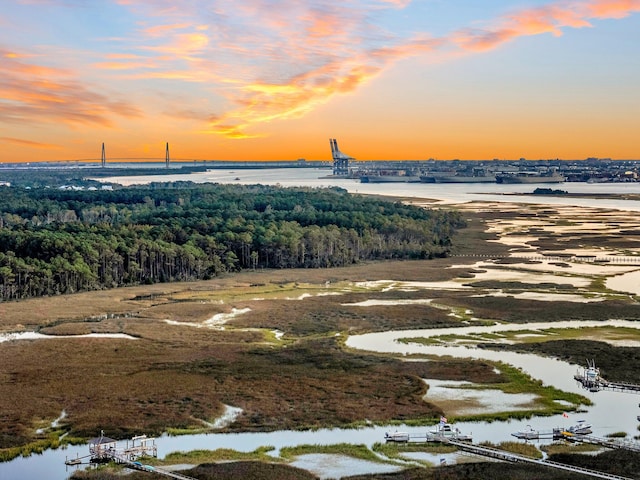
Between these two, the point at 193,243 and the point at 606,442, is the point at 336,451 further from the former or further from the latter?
the point at 193,243

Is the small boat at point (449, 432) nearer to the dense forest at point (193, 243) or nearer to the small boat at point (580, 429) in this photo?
the small boat at point (580, 429)

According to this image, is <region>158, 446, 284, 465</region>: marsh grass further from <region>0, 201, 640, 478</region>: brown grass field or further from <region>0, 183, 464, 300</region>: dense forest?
<region>0, 183, 464, 300</region>: dense forest

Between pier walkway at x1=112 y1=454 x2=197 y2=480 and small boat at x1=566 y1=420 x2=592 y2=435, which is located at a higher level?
small boat at x1=566 y1=420 x2=592 y2=435

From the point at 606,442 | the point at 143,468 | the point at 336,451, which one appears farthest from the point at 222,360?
the point at 606,442

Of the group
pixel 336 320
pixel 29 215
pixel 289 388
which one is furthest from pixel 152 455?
pixel 29 215

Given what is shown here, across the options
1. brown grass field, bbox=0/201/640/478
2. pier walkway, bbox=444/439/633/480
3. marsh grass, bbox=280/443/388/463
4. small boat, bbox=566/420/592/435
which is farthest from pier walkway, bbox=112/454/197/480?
small boat, bbox=566/420/592/435

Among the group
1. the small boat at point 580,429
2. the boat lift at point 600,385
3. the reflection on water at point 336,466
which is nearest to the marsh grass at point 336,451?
the reflection on water at point 336,466
